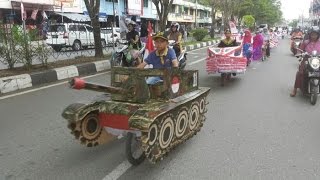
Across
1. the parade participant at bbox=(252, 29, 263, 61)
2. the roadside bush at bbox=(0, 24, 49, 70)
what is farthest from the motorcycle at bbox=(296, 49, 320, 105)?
the parade participant at bbox=(252, 29, 263, 61)

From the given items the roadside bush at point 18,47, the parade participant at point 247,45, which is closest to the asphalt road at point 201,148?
the roadside bush at point 18,47

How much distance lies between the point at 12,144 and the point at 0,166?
31.7 inches

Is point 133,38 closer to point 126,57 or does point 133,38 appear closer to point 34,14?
point 126,57

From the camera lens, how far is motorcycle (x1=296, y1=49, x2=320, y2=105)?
787cm

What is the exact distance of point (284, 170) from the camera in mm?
4281

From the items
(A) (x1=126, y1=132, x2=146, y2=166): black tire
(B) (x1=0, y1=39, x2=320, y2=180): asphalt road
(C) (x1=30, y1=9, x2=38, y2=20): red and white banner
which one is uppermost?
(C) (x1=30, y1=9, x2=38, y2=20): red and white banner

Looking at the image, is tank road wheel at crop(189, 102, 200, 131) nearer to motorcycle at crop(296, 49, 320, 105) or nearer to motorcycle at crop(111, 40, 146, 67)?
motorcycle at crop(296, 49, 320, 105)

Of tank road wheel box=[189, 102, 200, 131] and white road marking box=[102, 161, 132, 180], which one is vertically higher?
tank road wheel box=[189, 102, 200, 131]

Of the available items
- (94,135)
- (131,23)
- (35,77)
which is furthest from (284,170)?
(131,23)

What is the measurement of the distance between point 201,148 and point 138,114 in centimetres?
134

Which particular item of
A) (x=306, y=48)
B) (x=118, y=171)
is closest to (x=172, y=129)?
(x=118, y=171)

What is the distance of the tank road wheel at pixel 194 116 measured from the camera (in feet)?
16.7

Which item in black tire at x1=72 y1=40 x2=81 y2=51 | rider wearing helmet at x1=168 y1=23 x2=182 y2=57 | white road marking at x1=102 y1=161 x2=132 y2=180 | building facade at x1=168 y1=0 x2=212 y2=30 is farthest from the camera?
building facade at x1=168 y1=0 x2=212 y2=30

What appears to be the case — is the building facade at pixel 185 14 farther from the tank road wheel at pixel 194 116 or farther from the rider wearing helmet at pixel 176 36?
the tank road wheel at pixel 194 116
